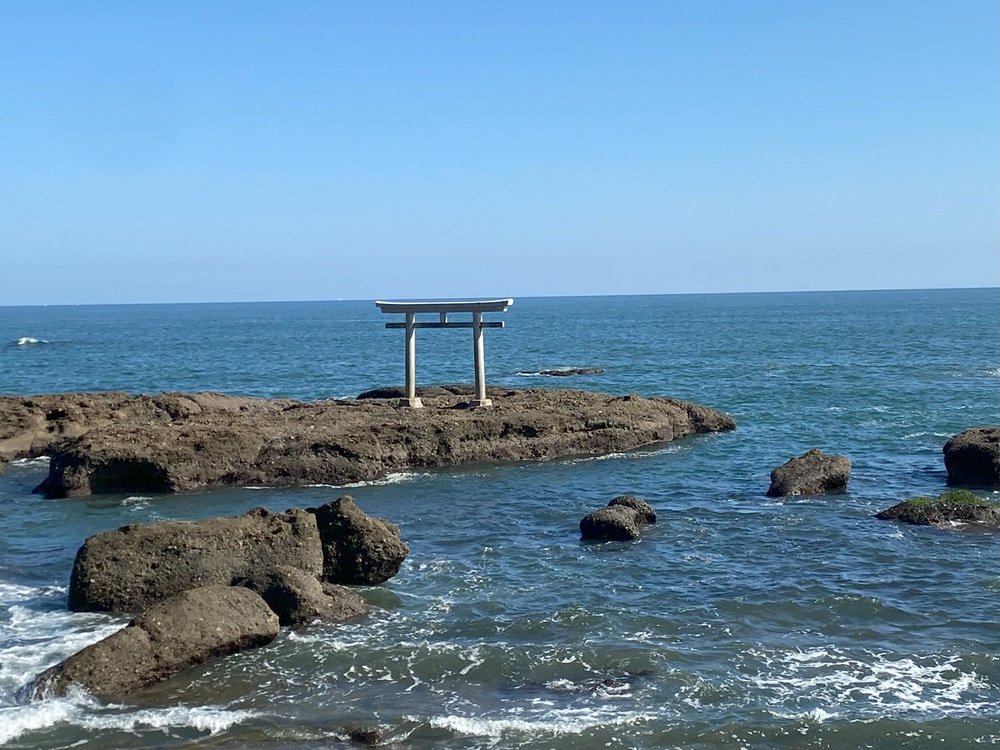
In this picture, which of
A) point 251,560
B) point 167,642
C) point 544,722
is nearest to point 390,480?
point 251,560

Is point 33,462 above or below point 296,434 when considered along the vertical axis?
below

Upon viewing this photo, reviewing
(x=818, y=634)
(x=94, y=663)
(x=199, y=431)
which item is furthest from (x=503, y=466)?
(x=94, y=663)

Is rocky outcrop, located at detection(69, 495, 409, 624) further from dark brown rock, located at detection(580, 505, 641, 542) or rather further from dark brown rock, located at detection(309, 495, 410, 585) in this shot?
dark brown rock, located at detection(580, 505, 641, 542)

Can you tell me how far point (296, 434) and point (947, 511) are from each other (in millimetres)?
15052

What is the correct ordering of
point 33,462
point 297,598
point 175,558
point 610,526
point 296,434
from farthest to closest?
point 33,462 → point 296,434 → point 610,526 → point 175,558 → point 297,598

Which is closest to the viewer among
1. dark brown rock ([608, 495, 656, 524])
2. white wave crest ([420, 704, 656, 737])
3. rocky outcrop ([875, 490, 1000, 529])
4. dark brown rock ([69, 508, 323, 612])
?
white wave crest ([420, 704, 656, 737])

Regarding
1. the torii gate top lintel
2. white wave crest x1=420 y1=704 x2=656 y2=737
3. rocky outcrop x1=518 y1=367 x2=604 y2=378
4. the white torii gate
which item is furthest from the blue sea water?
rocky outcrop x1=518 y1=367 x2=604 y2=378

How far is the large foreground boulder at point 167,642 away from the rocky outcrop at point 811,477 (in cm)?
1378

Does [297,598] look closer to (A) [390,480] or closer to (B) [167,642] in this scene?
(B) [167,642]

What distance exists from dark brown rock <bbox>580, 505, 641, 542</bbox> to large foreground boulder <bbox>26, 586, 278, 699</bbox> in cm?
752

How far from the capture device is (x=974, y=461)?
25.7m

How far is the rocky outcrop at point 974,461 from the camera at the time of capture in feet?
83.3

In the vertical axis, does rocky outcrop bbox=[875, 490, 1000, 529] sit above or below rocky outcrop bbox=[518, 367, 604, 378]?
below

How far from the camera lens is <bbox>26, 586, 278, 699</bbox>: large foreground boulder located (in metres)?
13.5
